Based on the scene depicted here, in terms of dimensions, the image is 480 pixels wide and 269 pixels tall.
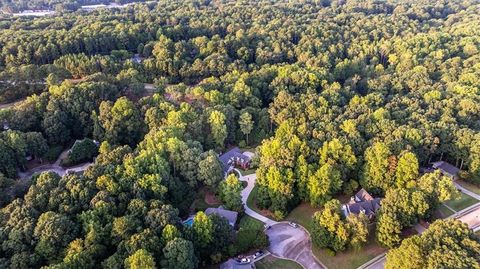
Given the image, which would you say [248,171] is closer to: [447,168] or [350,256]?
[350,256]

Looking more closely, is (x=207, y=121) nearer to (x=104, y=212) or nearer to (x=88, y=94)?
(x=88, y=94)

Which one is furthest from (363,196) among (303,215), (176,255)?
(176,255)

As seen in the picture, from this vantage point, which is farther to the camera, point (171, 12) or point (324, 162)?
point (171, 12)

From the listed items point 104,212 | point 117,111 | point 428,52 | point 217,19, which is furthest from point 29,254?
point 428,52

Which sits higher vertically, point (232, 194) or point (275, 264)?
point (232, 194)

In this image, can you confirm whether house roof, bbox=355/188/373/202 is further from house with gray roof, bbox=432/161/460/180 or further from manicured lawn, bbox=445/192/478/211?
house with gray roof, bbox=432/161/460/180

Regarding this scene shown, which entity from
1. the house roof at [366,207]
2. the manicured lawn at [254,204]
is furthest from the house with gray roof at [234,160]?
the house roof at [366,207]

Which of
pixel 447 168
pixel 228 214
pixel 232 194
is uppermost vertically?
pixel 232 194

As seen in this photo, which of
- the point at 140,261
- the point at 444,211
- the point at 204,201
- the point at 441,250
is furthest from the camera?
the point at 204,201
